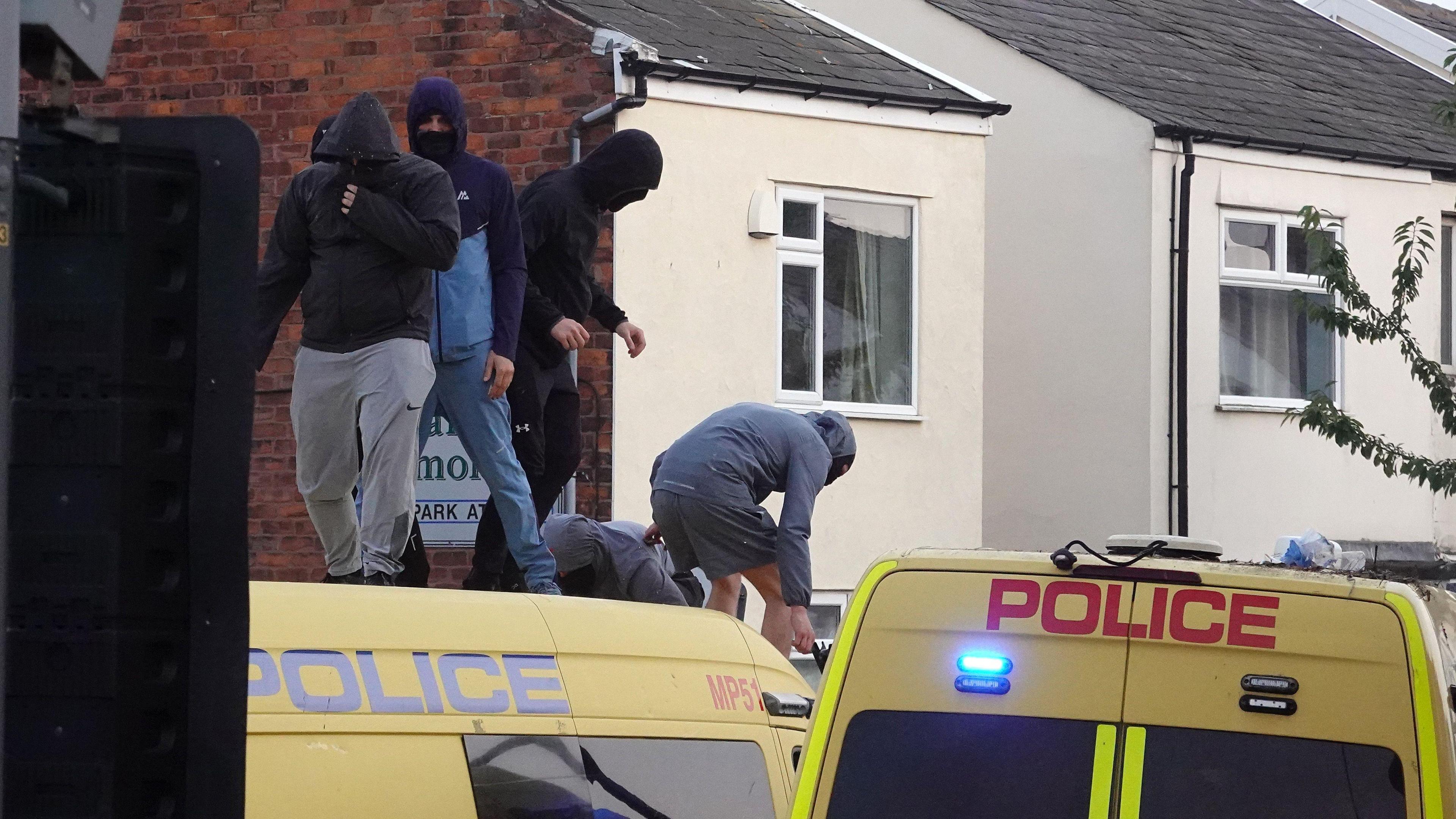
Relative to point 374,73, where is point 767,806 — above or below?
below

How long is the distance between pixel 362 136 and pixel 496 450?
1.19 metres

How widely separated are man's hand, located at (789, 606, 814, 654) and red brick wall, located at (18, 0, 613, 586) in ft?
11.8

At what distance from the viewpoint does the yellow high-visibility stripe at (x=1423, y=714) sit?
12.6 ft

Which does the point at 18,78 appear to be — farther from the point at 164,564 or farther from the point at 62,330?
the point at 164,564

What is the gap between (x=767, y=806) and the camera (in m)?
5.08

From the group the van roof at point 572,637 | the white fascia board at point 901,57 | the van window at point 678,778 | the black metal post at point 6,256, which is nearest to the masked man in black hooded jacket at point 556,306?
the van roof at point 572,637

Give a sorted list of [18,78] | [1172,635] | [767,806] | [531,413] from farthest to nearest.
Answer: [531,413] → [767,806] → [1172,635] → [18,78]

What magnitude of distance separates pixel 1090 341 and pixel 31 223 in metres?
12.5

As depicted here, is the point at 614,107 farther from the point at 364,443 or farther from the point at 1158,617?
the point at 1158,617

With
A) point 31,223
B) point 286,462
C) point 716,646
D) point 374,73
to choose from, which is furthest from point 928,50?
point 31,223

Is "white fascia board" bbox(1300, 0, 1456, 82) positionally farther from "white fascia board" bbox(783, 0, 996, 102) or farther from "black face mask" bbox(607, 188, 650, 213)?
"black face mask" bbox(607, 188, 650, 213)

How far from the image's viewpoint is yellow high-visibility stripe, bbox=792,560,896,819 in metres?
4.25

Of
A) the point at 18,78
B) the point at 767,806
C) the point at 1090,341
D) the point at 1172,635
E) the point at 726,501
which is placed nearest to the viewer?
the point at 18,78

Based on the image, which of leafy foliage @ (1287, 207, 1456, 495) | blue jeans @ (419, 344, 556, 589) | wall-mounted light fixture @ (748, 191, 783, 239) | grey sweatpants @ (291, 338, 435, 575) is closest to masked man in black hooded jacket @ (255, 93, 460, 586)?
grey sweatpants @ (291, 338, 435, 575)
